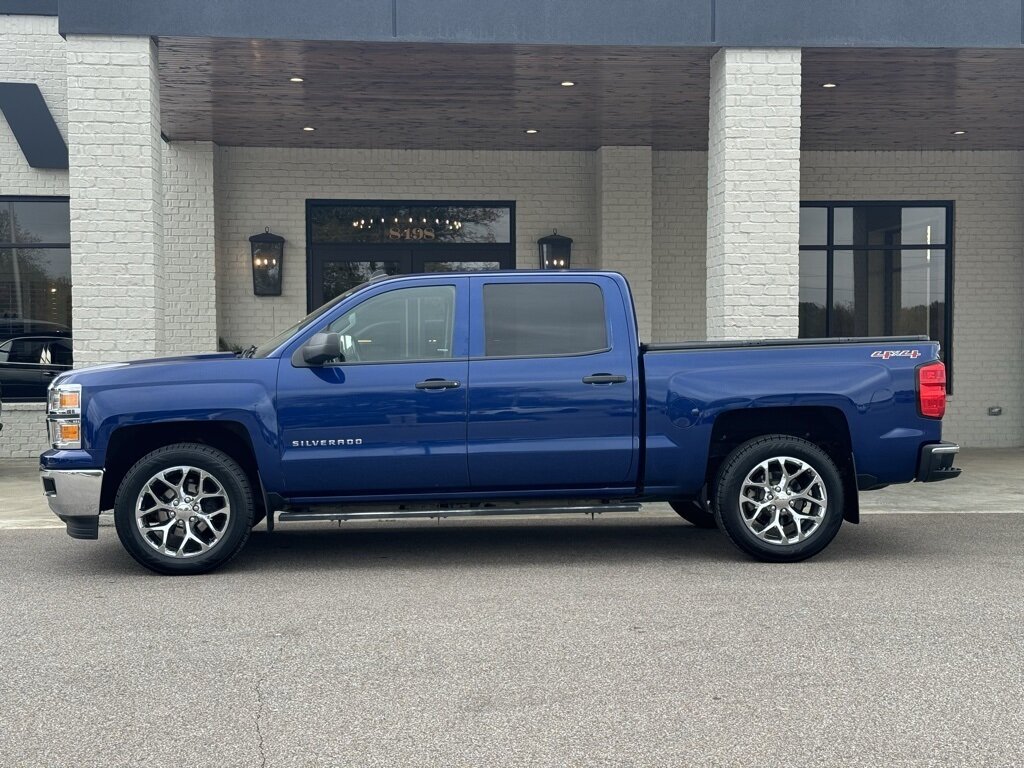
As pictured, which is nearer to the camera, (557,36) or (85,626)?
(85,626)

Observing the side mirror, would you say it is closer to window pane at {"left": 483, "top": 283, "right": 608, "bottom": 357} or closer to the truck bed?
window pane at {"left": 483, "top": 283, "right": 608, "bottom": 357}

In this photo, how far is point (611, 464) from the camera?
761cm

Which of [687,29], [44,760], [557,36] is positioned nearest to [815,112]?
[687,29]

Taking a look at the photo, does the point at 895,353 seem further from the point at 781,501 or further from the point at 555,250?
the point at 555,250

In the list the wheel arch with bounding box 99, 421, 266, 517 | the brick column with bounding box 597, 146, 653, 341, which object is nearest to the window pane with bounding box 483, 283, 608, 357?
the wheel arch with bounding box 99, 421, 266, 517

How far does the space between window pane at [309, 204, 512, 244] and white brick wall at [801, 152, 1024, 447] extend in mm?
4440

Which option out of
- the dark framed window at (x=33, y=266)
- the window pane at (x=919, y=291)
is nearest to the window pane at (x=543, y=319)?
the dark framed window at (x=33, y=266)

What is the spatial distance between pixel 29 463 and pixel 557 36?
8.24 m

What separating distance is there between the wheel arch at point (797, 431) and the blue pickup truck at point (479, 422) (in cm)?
2

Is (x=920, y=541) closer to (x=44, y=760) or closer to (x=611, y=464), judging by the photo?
(x=611, y=464)

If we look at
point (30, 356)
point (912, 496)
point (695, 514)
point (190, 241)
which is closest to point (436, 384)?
point (695, 514)

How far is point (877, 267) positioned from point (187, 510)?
1178cm

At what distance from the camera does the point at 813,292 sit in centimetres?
1616

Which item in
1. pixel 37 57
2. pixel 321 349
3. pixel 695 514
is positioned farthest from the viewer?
pixel 37 57
